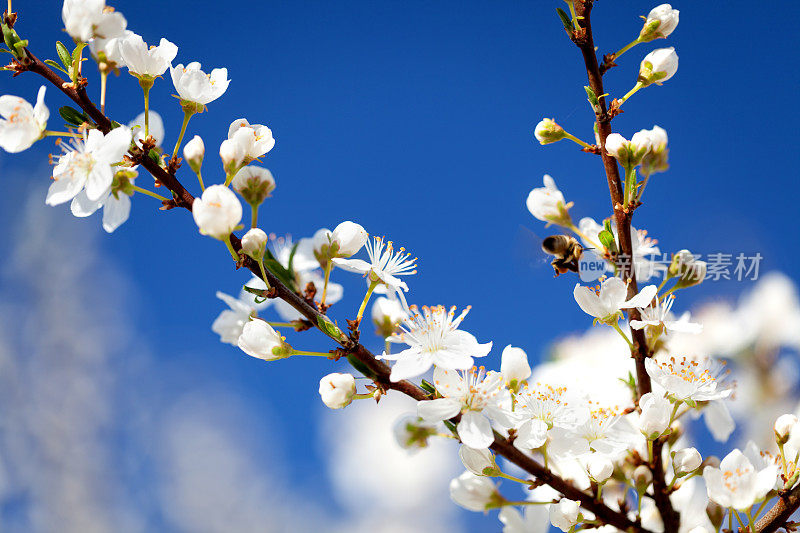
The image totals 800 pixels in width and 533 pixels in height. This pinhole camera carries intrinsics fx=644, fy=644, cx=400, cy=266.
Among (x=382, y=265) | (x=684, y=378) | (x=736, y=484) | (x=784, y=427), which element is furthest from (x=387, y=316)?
(x=784, y=427)

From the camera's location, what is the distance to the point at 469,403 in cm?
131

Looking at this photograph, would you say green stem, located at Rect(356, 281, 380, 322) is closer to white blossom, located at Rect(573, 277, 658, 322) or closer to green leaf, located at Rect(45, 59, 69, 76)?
white blossom, located at Rect(573, 277, 658, 322)

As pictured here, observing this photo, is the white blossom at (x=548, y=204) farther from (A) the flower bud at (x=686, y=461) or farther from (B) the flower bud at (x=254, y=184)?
(B) the flower bud at (x=254, y=184)

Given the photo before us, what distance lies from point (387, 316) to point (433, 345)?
250mm

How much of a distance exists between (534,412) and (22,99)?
1225 millimetres

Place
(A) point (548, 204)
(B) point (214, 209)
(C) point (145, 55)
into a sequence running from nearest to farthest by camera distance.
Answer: (B) point (214, 209), (C) point (145, 55), (A) point (548, 204)

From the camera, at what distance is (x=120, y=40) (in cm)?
130

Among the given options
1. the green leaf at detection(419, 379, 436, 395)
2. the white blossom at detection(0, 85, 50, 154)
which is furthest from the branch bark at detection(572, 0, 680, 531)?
the white blossom at detection(0, 85, 50, 154)

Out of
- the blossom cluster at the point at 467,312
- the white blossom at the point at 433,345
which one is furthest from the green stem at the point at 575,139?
the white blossom at the point at 433,345

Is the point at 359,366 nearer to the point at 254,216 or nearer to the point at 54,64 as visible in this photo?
the point at 254,216

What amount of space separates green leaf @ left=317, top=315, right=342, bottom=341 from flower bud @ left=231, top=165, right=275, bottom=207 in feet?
1.04

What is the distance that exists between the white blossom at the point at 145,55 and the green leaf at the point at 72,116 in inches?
5.8

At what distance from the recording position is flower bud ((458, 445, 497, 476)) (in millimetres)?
1362

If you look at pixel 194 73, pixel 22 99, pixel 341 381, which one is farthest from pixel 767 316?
pixel 22 99
